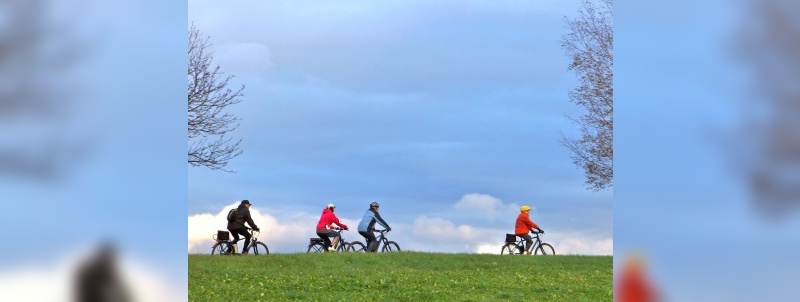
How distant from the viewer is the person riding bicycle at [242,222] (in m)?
13.3

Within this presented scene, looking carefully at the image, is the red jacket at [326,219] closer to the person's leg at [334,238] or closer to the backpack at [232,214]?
the person's leg at [334,238]

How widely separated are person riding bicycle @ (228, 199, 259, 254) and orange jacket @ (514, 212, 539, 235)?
419 centimetres

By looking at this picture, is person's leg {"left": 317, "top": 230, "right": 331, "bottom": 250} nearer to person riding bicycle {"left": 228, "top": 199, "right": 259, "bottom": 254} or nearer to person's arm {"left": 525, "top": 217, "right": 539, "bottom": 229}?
person riding bicycle {"left": 228, "top": 199, "right": 259, "bottom": 254}

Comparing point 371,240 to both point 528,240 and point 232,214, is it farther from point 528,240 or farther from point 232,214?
point 528,240

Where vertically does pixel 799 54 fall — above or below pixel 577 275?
above

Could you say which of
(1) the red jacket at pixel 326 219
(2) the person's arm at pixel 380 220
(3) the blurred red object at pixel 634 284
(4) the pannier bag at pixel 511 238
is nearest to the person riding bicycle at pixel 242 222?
(1) the red jacket at pixel 326 219

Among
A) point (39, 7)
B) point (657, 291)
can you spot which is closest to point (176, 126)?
point (39, 7)

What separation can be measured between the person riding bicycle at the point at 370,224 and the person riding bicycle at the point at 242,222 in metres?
1.70

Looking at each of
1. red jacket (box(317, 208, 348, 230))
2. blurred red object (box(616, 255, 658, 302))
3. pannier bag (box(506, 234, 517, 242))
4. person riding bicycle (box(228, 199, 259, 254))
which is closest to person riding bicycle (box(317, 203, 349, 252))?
red jacket (box(317, 208, 348, 230))

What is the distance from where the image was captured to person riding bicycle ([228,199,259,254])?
43.5 ft

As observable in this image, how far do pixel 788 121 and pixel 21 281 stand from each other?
10.1 ft

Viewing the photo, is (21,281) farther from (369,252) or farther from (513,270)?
(369,252)

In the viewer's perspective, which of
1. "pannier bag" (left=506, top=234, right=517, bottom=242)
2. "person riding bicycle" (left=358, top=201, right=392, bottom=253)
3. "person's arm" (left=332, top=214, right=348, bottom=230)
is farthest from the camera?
"pannier bag" (left=506, top=234, right=517, bottom=242)

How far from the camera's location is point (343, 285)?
10570mm
